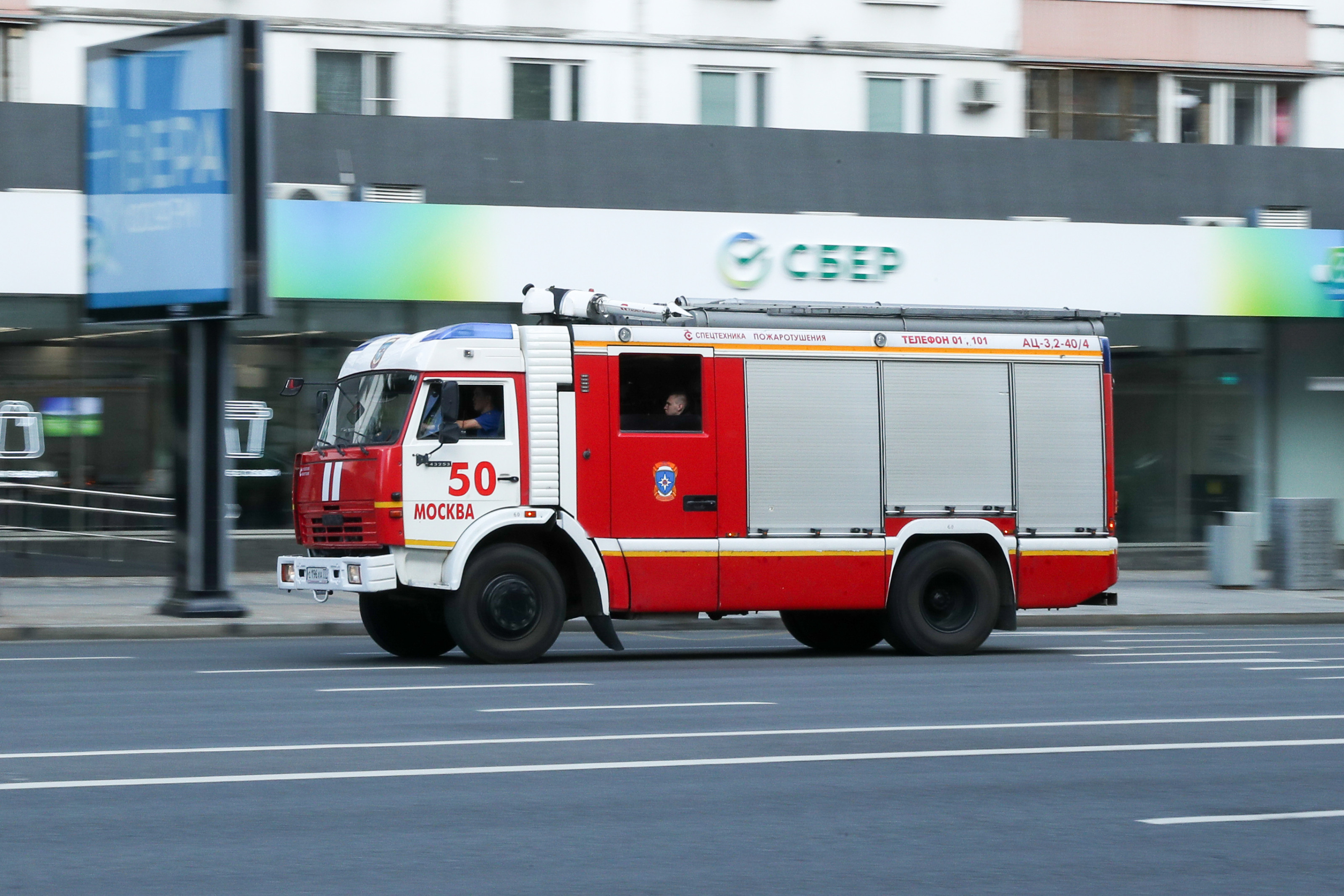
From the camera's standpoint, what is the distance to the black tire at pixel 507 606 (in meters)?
14.2

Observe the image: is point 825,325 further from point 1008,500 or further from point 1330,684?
point 1330,684

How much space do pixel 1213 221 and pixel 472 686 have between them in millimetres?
17671

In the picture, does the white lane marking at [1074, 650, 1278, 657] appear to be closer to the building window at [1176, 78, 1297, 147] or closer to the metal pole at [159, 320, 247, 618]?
the metal pole at [159, 320, 247, 618]

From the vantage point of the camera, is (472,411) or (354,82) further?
(354,82)

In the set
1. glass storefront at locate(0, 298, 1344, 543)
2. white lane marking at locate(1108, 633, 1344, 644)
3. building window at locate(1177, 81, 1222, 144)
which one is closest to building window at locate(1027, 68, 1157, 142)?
building window at locate(1177, 81, 1222, 144)

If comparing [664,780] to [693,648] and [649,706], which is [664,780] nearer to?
[649,706]

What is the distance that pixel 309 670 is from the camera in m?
13.9

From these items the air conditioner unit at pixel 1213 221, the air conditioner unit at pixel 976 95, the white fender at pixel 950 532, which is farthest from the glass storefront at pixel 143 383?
the air conditioner unit at pixel 1213 221

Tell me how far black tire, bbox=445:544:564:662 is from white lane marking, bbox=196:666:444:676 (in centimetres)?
41

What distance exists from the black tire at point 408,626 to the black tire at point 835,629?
3.18m

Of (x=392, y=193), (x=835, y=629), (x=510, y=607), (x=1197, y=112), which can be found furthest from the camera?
(x=1197, y=112)

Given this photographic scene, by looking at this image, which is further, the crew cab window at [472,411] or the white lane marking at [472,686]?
the crew cab window at [472,411]

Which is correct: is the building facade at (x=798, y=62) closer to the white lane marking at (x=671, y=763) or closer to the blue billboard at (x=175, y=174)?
the blue billboard at (x=175, y=174)

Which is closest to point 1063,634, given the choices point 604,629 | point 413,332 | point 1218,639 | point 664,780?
point 1218,639
